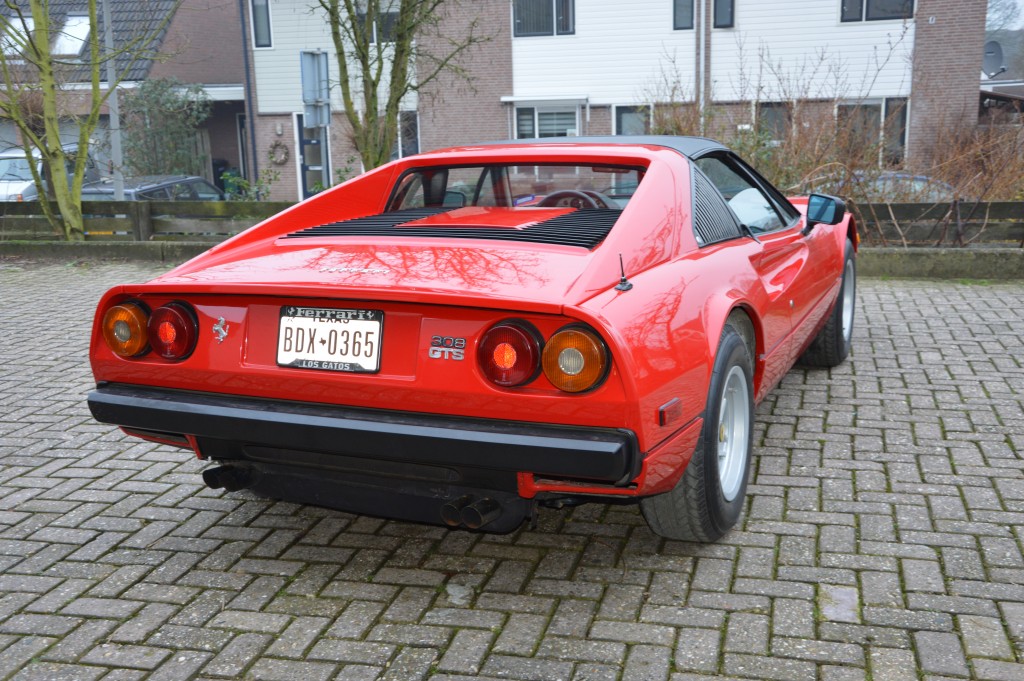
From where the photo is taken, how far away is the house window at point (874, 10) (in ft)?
68.6

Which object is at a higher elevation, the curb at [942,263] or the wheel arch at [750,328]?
the wheel arch at [750,328]

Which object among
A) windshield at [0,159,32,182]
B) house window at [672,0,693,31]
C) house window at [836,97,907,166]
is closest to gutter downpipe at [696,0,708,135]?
house window at [672,0,693,31]

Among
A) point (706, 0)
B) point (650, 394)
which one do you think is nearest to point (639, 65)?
point (706, 0)

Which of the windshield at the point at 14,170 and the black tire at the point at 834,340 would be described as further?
the windshield at the point at 14,170

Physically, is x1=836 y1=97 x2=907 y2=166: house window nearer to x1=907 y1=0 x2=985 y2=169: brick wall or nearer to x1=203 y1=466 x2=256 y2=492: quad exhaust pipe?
x1=203 y1=466 x2=256 y2=492: quad exhaust pipe

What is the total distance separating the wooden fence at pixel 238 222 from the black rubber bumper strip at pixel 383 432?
8687 millimetres

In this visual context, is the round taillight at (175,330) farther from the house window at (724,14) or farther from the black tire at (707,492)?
the house window at (724,14)

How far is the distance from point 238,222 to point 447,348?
10.5 meters

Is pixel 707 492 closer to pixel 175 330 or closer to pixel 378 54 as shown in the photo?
pixel 175 330

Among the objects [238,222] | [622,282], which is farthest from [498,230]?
[238,222]

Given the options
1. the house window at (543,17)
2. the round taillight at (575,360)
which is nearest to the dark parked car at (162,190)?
the house window at (543,17)

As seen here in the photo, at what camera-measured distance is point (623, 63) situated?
23000mm

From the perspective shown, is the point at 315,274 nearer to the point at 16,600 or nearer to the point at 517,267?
the point at 517,267

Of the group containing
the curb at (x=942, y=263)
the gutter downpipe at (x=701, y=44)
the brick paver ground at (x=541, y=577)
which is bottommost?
the brick paver ground at (x=541, y=577)
